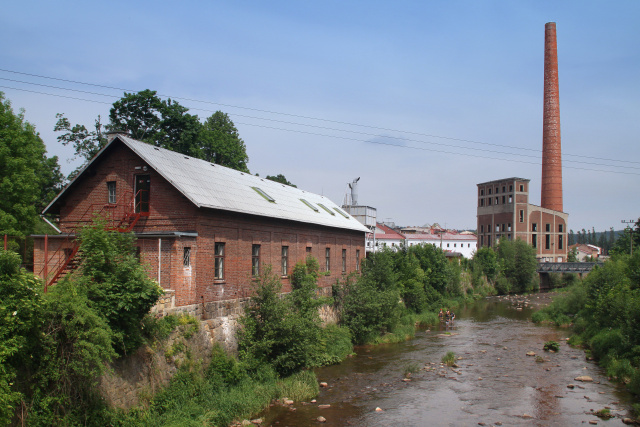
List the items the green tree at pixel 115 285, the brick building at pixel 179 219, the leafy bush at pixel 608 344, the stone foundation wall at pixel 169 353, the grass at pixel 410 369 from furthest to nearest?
the leafy bush at pixel 608 344 → the grass at pixel 410 369 → the brick building at pixel 179 219 → the stone foundation wall at pixel 169 353 → the green tree at pixel 115 285

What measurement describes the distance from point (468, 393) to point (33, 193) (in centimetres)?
2476

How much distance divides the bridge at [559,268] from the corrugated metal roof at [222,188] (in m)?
46.1

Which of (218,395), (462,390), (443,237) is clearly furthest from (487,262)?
(218,395)

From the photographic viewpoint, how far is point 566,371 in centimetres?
2303

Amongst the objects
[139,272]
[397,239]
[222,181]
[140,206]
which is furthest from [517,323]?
[397,239]

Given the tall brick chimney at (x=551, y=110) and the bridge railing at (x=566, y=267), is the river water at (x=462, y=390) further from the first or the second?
the tall brick chimney at (x=551, y=110)

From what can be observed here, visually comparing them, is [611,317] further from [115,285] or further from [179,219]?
[115,285]

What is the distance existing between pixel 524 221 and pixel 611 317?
182 ft

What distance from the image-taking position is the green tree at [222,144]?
1811 inches

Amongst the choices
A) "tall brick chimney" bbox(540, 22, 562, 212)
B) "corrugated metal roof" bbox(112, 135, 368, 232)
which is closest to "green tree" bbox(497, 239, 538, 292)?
"tall brick chimney" bbox(540, 22, 562, 212)

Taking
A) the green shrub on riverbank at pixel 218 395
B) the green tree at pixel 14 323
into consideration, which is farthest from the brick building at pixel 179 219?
the green tree at pixel 14 323

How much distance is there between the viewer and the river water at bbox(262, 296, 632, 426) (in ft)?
54.6

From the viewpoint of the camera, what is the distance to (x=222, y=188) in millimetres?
22984

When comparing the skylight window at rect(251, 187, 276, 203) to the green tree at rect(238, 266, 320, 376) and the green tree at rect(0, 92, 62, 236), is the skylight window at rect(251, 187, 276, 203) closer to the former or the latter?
the green tree at rect(238, 266, 320, 376)
